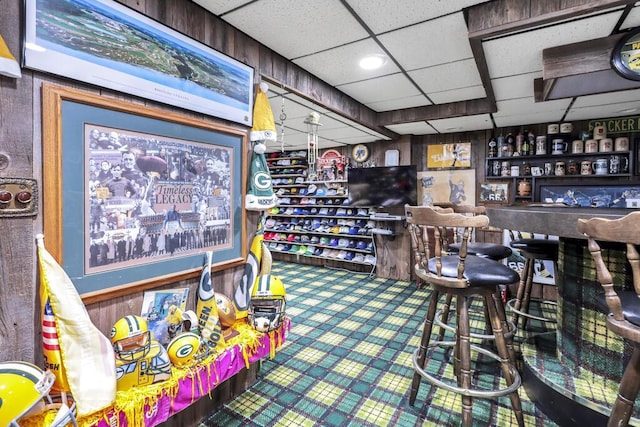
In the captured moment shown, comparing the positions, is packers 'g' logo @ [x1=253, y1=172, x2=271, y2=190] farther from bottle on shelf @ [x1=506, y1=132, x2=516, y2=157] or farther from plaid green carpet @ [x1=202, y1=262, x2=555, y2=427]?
bottle on shelf @ [x1=506, y1=132, x2=516, y2=157]

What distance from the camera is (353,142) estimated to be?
5.49 meters

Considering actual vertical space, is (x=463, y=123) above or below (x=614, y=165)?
above

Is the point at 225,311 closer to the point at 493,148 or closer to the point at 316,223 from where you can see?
the point at 316,223

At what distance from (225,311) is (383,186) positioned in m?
3.75

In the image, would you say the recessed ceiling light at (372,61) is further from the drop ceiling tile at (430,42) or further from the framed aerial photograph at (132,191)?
the framed aerial photograph at (132,191)

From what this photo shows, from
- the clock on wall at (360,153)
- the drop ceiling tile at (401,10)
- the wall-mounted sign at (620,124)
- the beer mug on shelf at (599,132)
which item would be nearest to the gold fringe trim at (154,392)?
the drop ceiling tile at (401,10)

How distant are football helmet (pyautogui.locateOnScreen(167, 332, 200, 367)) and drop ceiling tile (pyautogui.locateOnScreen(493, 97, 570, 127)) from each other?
3637 mm

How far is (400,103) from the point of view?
365 cm

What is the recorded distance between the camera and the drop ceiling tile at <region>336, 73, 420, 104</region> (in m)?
2.89

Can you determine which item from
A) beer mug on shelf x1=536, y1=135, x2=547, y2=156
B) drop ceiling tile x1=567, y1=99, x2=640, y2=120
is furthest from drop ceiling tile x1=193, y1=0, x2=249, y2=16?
beer mug on shelf x1=536, y1=135, x2=547, y2=156

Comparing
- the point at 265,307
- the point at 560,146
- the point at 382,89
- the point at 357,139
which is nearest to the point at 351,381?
the point at 265,307

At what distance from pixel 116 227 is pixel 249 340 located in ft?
2.97

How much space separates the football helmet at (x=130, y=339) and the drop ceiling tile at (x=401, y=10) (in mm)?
1938

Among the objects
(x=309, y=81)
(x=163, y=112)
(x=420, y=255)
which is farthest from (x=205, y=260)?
(x=309, y=81)
